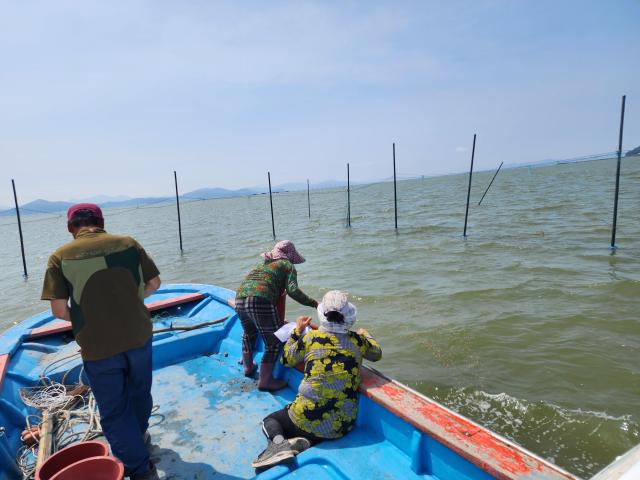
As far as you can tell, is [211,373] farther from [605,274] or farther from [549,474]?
[605,274]

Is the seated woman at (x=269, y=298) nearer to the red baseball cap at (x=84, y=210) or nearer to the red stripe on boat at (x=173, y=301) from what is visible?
the red baseball cap at (x=84, y=210)

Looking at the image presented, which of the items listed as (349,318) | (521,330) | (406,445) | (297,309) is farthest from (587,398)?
(297,309)

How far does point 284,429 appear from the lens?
3.20m

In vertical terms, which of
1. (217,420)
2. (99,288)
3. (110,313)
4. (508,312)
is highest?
(99,288)

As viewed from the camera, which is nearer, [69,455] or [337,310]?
[69,455]

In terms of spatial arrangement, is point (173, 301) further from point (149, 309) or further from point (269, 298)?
point (269, 298)

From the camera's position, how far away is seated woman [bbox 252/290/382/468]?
3.12 m

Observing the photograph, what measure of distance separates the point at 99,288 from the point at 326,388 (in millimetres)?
1815

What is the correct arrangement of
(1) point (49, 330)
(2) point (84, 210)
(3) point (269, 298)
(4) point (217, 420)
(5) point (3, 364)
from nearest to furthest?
1. (2) point (84, 210)
2. (4) point (217, 420)
3. (3) point (269, 298)
4. (5) point (3, 364)
5. (1) point (49, 330)

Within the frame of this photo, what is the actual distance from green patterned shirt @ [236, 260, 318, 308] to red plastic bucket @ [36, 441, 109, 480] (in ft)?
5.68

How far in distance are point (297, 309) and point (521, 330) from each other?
505 centimetres

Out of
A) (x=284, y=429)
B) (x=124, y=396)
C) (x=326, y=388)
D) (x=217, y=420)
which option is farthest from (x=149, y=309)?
(x=326, y=388)

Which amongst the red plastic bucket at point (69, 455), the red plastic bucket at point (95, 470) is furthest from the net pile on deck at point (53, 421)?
the red plastic bucket at point (95, 470)

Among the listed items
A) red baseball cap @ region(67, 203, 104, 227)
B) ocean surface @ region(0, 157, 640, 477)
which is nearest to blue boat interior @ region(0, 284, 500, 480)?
red baseball cap @ region(67, 203, 104, 227)
